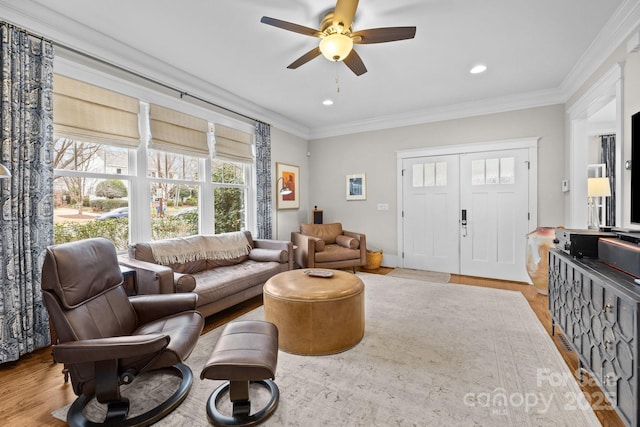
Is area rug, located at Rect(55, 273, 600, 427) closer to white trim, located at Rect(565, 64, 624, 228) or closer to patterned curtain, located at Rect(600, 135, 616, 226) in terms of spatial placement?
white trim, located at Rect(565, 64, 624, 228)

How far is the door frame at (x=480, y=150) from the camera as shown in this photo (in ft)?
13.6

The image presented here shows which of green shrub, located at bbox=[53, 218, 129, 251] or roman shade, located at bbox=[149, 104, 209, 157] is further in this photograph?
roman shade, located at bbox=[149, 104, 209, 157]

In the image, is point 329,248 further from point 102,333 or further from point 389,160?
point 102,333

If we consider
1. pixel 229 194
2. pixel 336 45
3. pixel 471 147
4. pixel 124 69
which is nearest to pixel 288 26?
pixel 336 45

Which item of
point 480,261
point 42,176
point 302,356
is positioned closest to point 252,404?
point 302,356

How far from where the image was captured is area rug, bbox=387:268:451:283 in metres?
A: 4.40

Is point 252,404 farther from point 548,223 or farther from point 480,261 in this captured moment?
point 548,223

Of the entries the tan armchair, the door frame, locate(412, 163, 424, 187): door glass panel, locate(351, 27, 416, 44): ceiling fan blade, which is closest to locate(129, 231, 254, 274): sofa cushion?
the tan armchair

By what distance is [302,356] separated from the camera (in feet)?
7.36

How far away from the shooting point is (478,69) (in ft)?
11.0

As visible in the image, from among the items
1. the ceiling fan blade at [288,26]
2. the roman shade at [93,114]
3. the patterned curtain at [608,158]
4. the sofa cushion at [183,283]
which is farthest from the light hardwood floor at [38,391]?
the patterned curtain at [608,158]

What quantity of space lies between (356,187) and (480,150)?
2138 millimetres

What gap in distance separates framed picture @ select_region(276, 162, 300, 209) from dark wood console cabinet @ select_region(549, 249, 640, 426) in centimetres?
396

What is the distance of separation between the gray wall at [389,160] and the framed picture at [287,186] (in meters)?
0.44
